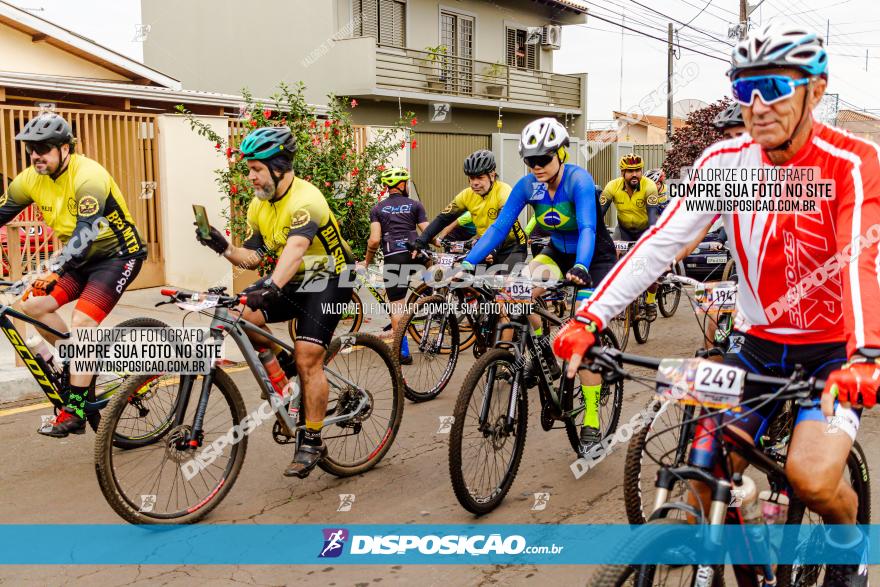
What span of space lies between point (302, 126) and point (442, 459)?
6636 mm

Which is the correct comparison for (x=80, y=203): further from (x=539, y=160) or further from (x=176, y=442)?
(x=539, y=160)

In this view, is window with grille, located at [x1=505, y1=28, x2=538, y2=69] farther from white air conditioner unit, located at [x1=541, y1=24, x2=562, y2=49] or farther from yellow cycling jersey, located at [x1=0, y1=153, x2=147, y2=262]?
yellow cycling jersey, located at [x1=0, y1=153, x2=147, y2=262]

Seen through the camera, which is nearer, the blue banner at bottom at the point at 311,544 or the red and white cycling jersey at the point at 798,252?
the red and white cycling jersey at the point at 798,252

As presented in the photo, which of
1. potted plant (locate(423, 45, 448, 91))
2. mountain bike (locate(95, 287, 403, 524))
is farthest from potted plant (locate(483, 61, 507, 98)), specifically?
mountain bike (locate(95, 287, 403, 524))

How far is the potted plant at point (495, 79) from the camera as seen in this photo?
2448cm

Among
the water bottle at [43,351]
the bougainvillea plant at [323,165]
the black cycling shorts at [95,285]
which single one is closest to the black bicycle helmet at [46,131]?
the black cycling shorts at [95,285]

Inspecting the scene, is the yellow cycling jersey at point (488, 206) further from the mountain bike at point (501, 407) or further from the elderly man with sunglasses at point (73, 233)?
the elderly man with sunglasses at point (73, 233)

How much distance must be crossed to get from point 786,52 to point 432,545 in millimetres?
2927

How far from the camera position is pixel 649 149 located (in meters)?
32.1

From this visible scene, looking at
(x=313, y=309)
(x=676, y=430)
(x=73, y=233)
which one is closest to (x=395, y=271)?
(x=73, y=233)

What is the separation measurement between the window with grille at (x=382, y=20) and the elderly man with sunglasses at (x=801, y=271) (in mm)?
18403

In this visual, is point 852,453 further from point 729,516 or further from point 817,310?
point 729,516

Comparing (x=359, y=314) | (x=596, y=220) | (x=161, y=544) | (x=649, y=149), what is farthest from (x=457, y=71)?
(x=161, y=544)

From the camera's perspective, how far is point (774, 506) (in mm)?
2963
